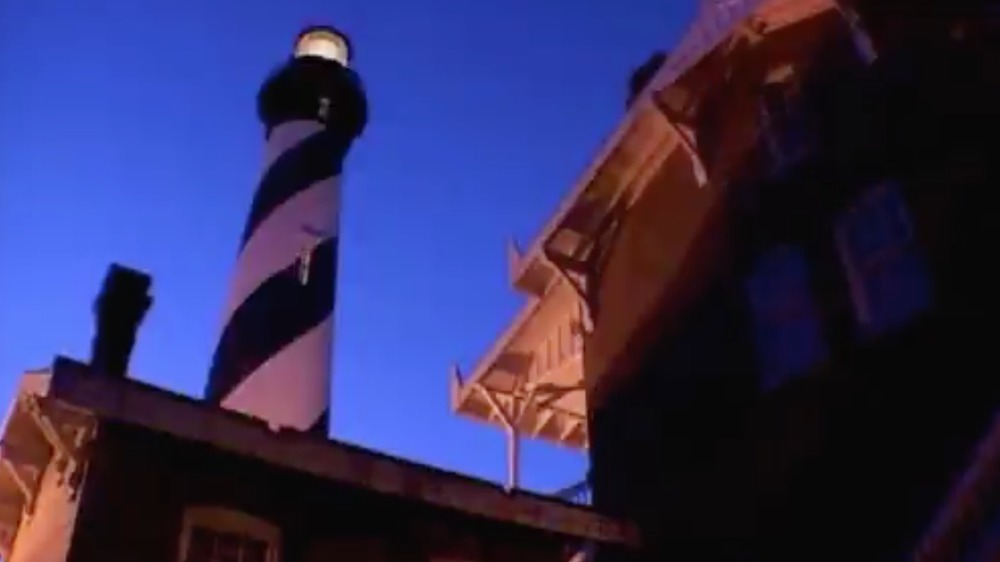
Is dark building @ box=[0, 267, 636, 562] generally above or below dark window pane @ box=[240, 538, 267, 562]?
above

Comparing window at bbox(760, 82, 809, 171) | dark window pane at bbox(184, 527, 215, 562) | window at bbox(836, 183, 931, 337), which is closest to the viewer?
dark window pane at bbox(184, 527, 215, 562)

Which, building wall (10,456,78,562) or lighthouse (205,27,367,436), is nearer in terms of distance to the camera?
building wall (10,456,78,562)

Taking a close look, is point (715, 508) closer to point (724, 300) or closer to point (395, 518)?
point (724, 300)

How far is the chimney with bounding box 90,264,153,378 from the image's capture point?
12.2m

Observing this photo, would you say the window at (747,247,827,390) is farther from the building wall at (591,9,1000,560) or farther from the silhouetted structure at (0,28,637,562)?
the silhouetted structure at (0,28,637,562)

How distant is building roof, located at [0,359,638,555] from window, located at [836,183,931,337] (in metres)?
3.93

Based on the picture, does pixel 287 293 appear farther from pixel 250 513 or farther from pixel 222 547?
pixel 222 547

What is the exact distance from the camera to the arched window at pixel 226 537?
10.9 metres

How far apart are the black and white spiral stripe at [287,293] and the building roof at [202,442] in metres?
7.75

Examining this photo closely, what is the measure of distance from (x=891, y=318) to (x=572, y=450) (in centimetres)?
892

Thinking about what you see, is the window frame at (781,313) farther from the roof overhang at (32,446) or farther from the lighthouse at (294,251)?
the lighthouse at (294,251)

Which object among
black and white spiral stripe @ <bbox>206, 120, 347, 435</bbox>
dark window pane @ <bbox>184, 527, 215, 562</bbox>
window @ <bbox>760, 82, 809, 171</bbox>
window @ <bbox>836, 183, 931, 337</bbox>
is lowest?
dark window pane @ <bbox>184, 527, 215, 562</bbox>

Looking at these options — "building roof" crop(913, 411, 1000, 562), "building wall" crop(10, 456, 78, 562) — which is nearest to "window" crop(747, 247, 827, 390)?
"building roof" crop(913, 411, 1000, 562)

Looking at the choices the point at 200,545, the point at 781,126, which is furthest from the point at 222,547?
the point at 781,126
